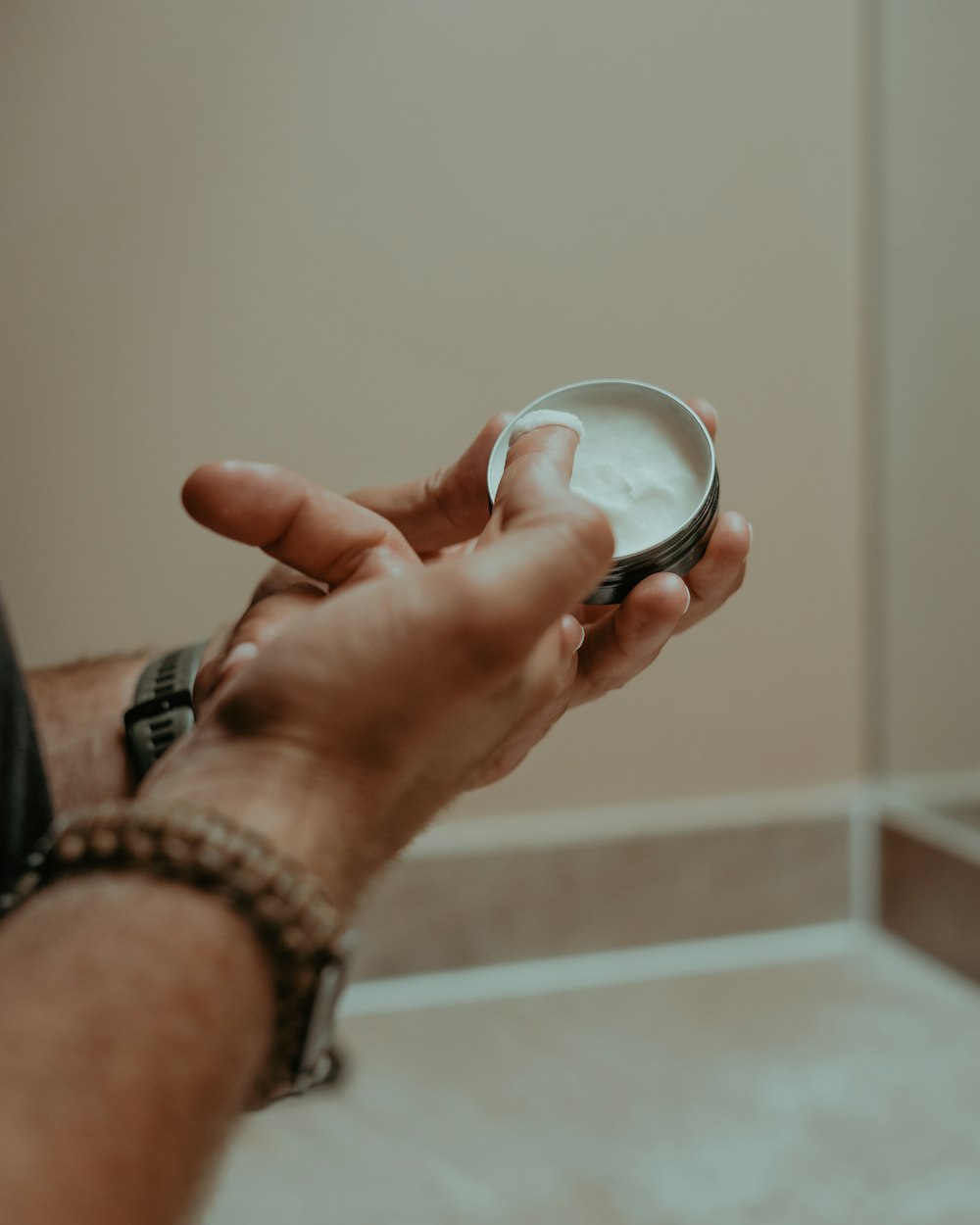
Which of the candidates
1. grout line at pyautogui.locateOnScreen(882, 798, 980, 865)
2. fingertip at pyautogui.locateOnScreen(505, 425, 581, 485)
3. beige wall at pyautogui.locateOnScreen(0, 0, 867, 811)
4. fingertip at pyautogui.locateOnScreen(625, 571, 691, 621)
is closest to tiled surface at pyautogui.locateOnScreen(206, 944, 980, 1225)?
grout line at pyautogui.locateOnScreen(882, 798, 980, 865)

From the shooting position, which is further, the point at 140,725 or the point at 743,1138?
Result: the point at 743,1138

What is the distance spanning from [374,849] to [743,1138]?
0.83 meters

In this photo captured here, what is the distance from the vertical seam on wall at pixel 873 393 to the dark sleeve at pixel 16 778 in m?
1.16

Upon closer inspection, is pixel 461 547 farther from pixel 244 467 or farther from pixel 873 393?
pixel 873 393

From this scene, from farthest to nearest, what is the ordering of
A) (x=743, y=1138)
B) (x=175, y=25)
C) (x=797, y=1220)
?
(x=175, y=25) → (x=743, y=1138) → (x=797, y=1220)

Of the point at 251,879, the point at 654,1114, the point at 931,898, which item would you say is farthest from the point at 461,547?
the point at 931,898

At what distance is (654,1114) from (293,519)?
2.52 ft

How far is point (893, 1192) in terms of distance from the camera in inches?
39.6

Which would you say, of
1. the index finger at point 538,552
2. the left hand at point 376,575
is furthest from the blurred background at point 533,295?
the index finger at point 538,552

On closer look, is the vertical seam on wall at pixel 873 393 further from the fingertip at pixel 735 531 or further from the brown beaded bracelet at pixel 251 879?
the brown beaded bracelet at pixel 251 879

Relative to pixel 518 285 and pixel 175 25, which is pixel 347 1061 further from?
pixel 175 25

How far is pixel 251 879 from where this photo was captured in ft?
1.21

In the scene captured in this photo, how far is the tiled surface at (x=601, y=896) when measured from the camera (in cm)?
139

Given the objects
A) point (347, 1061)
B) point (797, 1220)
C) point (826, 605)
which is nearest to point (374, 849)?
point (797, 1220)
